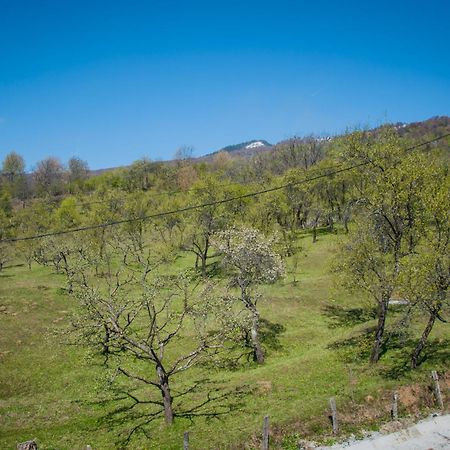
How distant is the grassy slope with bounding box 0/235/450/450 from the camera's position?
922 inches

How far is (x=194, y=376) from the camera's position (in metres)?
33.4

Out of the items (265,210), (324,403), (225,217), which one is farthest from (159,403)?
(265,210)

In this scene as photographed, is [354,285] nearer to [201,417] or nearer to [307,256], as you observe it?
[201,417]

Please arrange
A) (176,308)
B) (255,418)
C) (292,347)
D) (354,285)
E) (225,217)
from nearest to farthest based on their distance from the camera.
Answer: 1. (255,418)
2. (354,285)
3. (292,347)
4. (176,308)
5. (225,217)

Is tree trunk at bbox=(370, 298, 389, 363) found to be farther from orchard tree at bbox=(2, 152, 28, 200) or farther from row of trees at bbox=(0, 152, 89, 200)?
orchard tree at bbox=(2, 152, 28, 200)

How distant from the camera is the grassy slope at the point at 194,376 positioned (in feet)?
76.8

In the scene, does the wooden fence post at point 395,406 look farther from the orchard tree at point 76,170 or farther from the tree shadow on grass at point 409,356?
the orchard tree at point 76,170

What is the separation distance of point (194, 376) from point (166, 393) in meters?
10.4

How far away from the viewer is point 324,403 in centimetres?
2469

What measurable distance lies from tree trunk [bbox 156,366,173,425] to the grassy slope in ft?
2.13

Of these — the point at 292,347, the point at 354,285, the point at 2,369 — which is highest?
the point at 354,285

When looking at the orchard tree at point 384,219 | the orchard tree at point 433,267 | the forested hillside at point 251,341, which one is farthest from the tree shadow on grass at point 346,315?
the orchard tree at point 433,267

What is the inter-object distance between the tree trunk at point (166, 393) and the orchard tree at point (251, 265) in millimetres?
11162

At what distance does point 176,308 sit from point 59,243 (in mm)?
27611
